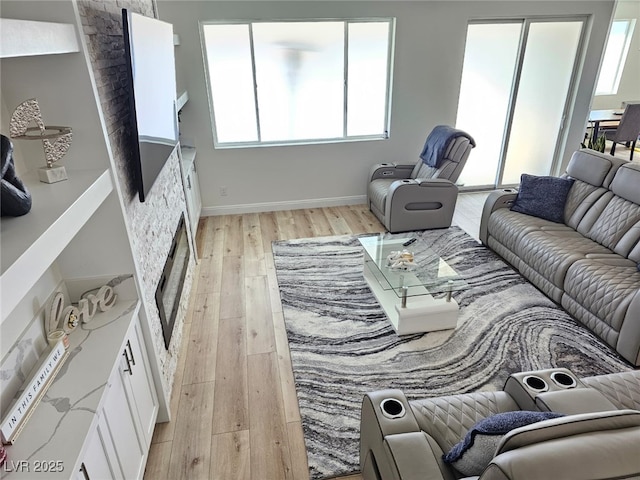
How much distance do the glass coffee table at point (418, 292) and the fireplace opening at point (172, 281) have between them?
1.48 meters

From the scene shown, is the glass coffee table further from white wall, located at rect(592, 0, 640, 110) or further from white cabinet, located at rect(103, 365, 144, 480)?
white wall, located at rect(592, 0, 640, 110)

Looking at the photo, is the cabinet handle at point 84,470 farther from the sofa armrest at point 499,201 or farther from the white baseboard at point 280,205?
the white baseboard at point 280,205

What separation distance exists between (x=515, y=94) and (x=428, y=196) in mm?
2070

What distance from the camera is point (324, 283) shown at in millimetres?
3494

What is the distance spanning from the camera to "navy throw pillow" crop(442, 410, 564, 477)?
122cm

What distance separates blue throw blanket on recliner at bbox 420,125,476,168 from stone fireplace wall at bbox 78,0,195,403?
291cm

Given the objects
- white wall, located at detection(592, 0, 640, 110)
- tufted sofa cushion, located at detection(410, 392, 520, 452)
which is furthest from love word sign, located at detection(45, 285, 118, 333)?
white wall, located at detection(592, 0, 640, 110)

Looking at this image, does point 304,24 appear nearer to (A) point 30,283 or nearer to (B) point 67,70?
(B) point 67,70

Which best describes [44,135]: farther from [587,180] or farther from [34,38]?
[587,180]

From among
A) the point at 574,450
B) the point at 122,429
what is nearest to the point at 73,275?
the point at 122,429

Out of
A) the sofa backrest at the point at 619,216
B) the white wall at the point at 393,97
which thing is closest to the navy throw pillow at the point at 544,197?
the sofa backrest at the point at 619,216

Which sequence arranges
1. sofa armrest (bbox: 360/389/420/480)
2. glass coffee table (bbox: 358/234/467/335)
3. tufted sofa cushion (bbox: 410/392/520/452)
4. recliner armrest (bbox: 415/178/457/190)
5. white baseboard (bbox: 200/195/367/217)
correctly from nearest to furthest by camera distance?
sofa armrest (bbox: 360/389/420/480)
tufted sofa cushion (bbox: 410/392/520/452)
glass coffee table (bbox: 358/234/467/335)
recliner armrest (bbox: 415/178/457/190)
white baseboard (bbox: 200/195/367/217)

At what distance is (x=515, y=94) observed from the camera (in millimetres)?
5023

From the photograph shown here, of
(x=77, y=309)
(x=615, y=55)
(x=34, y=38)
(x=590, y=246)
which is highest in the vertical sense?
(x=615, y=55)
